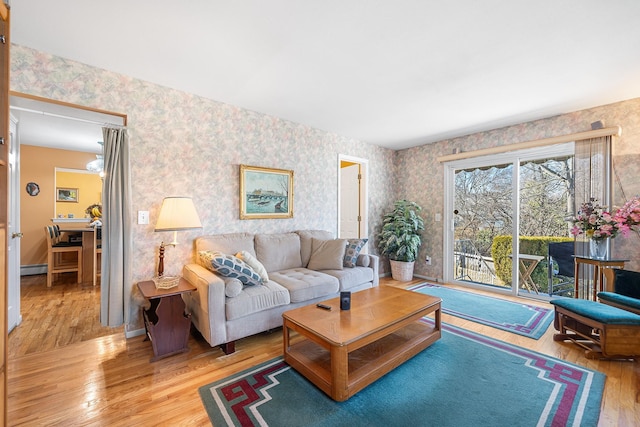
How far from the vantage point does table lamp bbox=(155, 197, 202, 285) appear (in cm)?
248

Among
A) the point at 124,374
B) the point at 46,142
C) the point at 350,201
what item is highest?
the point at 46,142

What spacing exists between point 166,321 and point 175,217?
2.98 feet

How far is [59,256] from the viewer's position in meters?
4.50

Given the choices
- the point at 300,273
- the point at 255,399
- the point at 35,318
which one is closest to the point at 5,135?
the point at 255,399

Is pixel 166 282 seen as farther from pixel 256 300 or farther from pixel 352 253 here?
pixel 352 253

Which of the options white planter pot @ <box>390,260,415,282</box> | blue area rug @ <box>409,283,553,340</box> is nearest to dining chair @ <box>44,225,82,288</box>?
white planter pot @ <box>390,260,415,282</box>

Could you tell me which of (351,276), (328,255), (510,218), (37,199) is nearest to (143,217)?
(328,255)

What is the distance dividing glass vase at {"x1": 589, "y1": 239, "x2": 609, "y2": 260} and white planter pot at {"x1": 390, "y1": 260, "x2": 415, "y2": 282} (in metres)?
2.28

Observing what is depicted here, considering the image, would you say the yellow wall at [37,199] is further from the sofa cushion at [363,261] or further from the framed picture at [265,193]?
the sofa cushion at [363,261]

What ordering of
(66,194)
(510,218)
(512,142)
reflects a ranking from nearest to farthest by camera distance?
(512,142) < (510,218) < (66,194)

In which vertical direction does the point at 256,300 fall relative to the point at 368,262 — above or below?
below

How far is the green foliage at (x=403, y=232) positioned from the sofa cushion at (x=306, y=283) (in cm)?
198

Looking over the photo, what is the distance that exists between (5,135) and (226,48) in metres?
1.47

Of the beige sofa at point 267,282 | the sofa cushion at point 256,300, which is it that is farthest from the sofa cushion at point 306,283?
the sofa cushion at point 256,300
